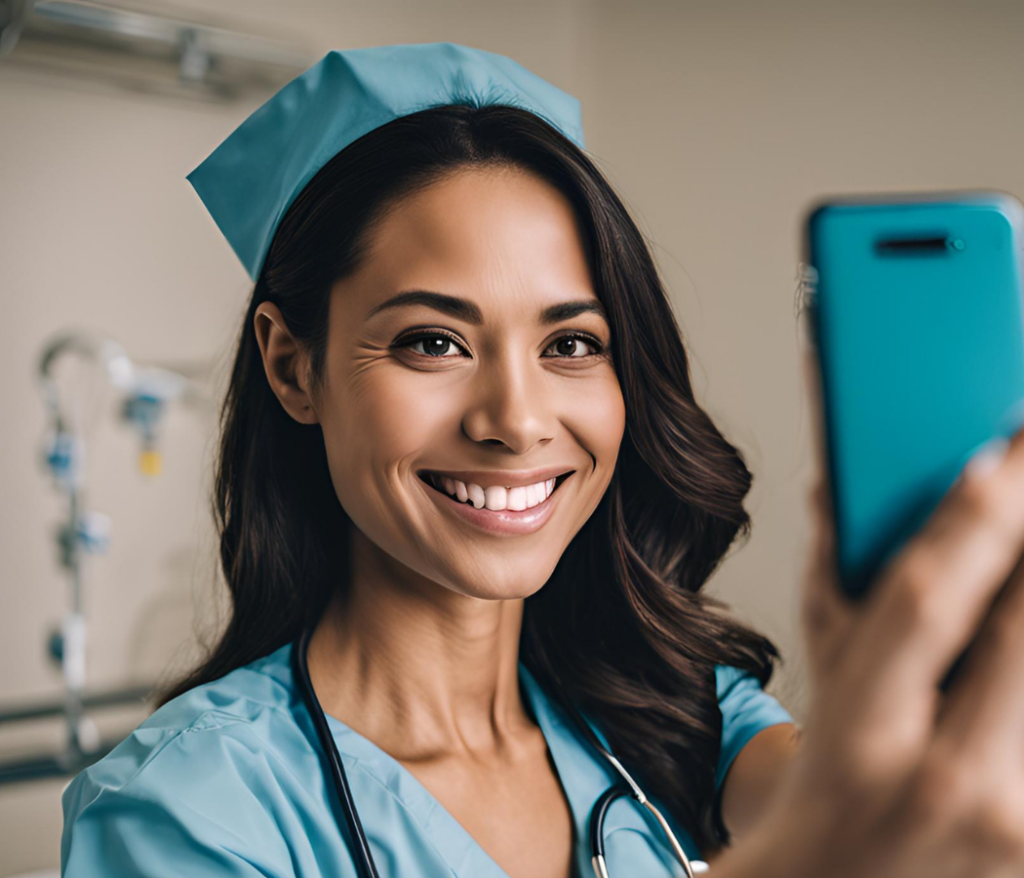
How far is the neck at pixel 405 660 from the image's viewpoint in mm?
796

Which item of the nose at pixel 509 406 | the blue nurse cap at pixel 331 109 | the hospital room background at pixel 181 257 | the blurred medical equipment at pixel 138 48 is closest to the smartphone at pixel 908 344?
the nose at pixel 509 406

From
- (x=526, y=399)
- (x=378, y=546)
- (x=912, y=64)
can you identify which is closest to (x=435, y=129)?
(x=526, y=399)

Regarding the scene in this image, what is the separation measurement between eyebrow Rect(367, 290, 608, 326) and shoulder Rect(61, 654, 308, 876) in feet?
1.03

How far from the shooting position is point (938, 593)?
1.01 feet

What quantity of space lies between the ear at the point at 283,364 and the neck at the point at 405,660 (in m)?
0.12

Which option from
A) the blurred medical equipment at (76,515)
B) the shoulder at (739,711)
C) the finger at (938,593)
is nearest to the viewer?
the finger at (938,593)

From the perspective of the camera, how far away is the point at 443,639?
823mm

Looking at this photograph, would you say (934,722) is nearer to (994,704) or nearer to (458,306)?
(994,704)

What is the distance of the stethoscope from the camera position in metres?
0.67

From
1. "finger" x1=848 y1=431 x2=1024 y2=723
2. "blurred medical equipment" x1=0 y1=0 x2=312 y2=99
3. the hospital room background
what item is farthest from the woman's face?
"blurred medical equipment" x1=0 y1=0 x2=312 y2=99

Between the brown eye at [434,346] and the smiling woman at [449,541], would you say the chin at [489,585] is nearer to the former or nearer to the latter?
the smiling woman at [449,541]

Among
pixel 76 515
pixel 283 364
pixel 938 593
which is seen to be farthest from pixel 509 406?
pixel 76 515

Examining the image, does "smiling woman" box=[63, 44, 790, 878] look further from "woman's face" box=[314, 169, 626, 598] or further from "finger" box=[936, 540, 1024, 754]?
"finger" box=[936, 540, 1024, 754]

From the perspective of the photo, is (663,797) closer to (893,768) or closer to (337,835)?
(337,835)
